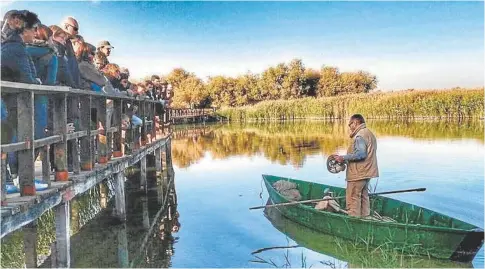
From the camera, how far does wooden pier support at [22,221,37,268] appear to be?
7719mm

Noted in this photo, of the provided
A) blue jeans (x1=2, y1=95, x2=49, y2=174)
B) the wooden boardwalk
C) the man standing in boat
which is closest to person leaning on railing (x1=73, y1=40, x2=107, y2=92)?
the wooden boardwalk

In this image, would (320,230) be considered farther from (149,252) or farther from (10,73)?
(10,73)

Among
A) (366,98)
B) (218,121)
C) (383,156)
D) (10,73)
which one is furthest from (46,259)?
(218,121)

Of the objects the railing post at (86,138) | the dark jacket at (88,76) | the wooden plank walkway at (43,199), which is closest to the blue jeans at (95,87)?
the dark jacket at (88,76)

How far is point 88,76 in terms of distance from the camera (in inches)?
340

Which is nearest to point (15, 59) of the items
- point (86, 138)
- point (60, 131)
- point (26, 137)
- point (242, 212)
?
point (26, 137)

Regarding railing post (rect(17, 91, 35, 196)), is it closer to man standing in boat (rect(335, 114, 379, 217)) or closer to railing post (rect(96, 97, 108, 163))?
railing post (rect(96, 97, 108, 163))

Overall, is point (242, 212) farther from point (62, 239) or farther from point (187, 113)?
point (187, 113)

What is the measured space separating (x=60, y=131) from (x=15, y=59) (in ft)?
4.19

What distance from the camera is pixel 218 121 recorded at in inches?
2379

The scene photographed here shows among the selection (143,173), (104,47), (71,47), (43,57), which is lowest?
(143,173)

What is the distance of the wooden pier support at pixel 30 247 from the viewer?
7719mm

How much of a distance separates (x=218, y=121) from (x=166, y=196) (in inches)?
1822

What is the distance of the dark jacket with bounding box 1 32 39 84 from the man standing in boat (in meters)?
4.97
